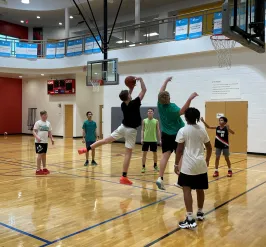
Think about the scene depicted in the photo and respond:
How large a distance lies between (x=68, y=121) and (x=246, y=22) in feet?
55.5

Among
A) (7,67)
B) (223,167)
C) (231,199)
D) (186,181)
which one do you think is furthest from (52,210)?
A: (7,67)

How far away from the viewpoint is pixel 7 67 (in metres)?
18.8

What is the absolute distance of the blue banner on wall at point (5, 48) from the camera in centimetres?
1829

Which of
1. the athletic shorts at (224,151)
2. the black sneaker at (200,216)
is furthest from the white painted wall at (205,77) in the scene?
the black sneaker at (200,216)

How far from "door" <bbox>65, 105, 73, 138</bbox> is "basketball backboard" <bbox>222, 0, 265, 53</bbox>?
1652 cm

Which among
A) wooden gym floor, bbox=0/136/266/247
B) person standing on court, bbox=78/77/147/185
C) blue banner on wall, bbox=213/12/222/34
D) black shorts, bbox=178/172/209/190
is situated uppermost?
blue banner on wall, bbox=213/12/222/34

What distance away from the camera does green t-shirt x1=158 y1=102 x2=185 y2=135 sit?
521cm

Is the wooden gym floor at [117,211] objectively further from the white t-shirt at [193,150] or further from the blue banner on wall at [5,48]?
the blue banner on wall at [5,48]

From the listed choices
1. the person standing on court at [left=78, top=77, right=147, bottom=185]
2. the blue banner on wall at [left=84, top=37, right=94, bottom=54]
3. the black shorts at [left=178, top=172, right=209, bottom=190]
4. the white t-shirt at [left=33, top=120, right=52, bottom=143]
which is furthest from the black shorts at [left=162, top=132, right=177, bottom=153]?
the blue banner on wall at [left=84, top=37, right=94, bottom=54]

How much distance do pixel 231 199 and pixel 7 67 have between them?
16884mm

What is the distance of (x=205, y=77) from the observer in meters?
14.2

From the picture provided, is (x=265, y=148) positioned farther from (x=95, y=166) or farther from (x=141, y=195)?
(x=141, y=195)

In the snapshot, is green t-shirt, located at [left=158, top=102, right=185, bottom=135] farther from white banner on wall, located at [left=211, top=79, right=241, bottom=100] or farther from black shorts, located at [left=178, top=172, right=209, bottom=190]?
white banner on wall, located at [left=211, top=79, right=241, bottom=100]

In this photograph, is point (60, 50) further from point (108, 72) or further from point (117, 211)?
point (117, 211)
